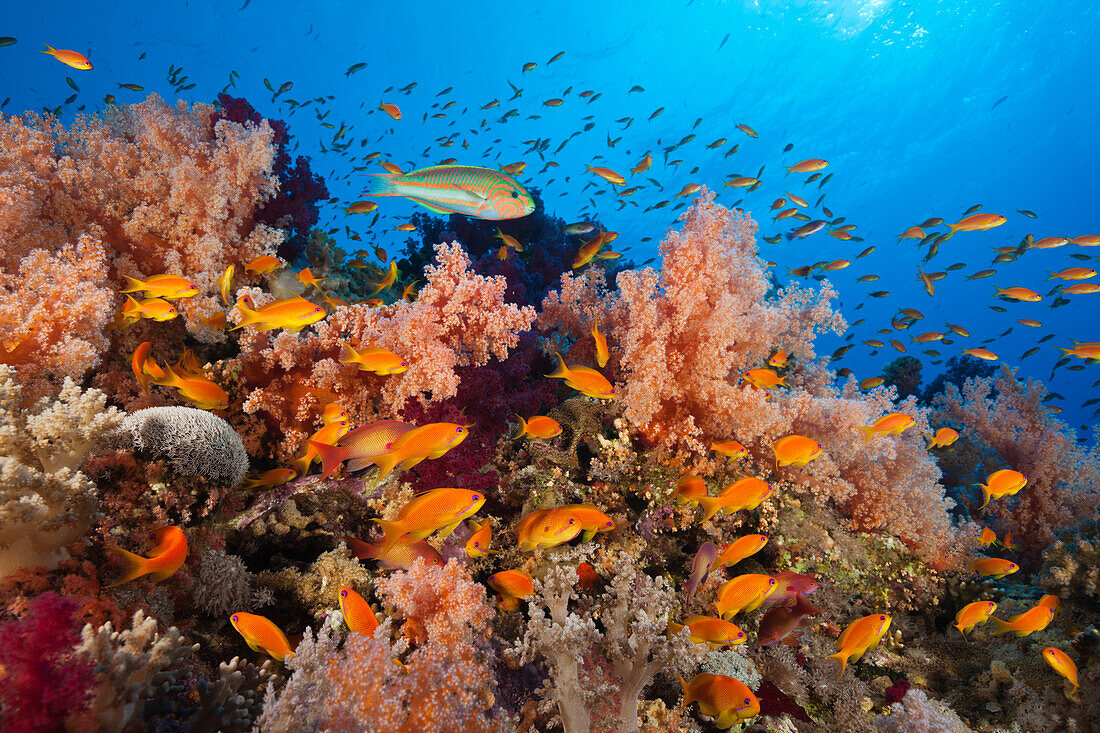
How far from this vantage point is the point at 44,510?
180cm

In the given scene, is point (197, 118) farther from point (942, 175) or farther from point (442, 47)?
point (942, 175)

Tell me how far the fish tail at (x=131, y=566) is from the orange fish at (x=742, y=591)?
345 centimetres

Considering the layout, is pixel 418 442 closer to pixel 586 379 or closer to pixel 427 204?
pixel 586 379

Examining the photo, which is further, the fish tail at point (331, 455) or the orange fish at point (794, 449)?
the orange fish at point (794, 449)

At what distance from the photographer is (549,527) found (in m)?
2.83

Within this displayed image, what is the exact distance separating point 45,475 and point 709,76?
2596 inches

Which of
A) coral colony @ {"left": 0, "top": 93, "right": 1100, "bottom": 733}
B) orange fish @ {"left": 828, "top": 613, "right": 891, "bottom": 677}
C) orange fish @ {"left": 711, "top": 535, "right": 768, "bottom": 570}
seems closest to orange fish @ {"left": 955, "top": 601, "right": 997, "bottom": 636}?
coral colony @ {"left": 0, "top": 93, "right": 1100, "bottom": 733}

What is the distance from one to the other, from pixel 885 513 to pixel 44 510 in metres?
6.58

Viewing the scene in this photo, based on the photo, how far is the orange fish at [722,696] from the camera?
275 cm

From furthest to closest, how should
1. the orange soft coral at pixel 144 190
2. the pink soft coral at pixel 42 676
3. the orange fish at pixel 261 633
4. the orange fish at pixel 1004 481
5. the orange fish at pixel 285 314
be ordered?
1. the orange fish at pixel 1004 481
2. the orange soft coral at pixel 144 190
3. the orange fish at pixel 285 314
4. the orange fish at pixel 261 633
5. the pink soft coral at pixel 42 676

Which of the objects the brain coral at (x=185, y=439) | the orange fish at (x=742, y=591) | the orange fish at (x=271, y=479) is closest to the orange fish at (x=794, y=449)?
the orange fish at (x=742, y=591)

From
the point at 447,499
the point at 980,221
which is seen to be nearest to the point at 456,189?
the point at 447,499

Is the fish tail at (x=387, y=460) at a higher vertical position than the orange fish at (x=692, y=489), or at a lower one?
higher

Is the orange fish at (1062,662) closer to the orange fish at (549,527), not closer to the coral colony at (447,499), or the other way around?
the coral colony at (447,499)
